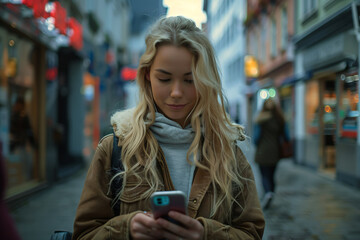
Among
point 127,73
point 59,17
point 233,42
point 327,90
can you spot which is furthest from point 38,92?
point 233,42

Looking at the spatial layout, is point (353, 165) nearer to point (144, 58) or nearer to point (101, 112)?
point (144, 58)

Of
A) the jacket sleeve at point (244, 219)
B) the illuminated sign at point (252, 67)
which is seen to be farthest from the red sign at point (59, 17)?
the illuminated sign at point (252, 67)

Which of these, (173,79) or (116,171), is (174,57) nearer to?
(173,79)

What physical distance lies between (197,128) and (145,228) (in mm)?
512

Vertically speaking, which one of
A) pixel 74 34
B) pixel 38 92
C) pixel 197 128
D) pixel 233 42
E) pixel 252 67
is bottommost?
pixel 197 128

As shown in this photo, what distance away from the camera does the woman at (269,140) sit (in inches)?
244

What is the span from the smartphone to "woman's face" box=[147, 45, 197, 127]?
46 cm

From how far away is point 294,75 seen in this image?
536 inches

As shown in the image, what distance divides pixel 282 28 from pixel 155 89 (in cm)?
1497

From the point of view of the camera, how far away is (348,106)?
8.77 meters

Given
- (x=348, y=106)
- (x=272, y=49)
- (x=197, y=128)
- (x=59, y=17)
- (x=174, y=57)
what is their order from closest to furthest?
1. (x=174, y=57)
2. (x=197, y=128)
3. (x=59, y=17)
4. (x=348, y=106)
5. (x=272, y=49)

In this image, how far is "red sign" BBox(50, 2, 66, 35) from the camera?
781 centimetres

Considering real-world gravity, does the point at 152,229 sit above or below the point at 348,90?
below

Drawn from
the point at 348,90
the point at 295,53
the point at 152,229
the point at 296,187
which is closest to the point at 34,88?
the point at 296,187
